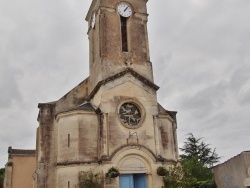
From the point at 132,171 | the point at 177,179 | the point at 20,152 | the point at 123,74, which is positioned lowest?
the point at 177,179

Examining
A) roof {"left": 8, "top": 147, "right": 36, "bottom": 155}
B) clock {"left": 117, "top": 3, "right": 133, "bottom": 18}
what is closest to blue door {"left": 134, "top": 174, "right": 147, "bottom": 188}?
clock {"left": 117, "top": 3, "right": 133, "bottom": 18}

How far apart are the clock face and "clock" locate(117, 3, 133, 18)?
7968 millimetres

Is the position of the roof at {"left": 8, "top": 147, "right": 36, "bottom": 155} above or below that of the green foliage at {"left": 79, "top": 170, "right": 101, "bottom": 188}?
above

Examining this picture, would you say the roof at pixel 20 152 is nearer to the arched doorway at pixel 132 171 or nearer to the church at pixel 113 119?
the church at pixel 113 119

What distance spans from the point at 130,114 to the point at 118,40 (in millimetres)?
6298

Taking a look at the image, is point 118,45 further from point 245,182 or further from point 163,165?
point 245,182

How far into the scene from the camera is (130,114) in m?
24.5

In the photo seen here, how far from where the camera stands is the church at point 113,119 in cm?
2258

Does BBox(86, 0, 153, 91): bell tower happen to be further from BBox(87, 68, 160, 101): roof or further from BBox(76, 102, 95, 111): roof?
BBox(76, 102, 95, 111): roof

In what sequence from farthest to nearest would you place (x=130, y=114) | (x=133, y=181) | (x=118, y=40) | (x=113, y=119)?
(x=118, y=40)
(x=130, y=114)
(x=113, y=119)
(x=133, y=181)

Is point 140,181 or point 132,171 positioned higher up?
point 132,171

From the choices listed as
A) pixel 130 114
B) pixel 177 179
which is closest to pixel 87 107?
pixel 130 114

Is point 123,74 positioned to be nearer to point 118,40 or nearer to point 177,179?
point 118,40

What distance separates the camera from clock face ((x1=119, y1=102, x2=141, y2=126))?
24.1m
